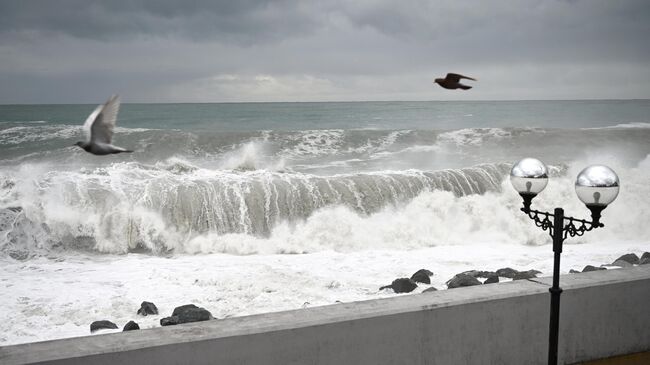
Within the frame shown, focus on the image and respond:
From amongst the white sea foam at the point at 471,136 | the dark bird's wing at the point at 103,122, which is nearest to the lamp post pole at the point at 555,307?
the dark bird's wing at the point at 103,122

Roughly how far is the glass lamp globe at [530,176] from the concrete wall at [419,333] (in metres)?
0.61

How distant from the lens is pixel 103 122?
2305 millimetres

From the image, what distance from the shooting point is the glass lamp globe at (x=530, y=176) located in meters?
3.49

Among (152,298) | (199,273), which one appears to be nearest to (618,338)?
(152,298)

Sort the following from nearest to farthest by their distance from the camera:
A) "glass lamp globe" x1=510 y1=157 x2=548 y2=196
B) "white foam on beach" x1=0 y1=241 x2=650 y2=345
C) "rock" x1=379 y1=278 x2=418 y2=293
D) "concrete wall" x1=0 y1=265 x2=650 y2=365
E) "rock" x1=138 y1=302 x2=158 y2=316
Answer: "concrete wall" x1=0 y1=265 x2=650 y2=365 < "glass lamp globe" x1=510 y1=157 x2=548 y2=196 < "rock" x1=138 y1=302 x2=158 y2=316 < "white foam on beach" x1=0 y1=241 x2=650 y2=345 < "rock" x1=379 y1=278 x2=418 y2=293

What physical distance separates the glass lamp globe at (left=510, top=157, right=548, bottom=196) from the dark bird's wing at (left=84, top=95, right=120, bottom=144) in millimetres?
2283

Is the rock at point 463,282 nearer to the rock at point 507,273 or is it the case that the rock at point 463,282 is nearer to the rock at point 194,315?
the rock at point 507,273

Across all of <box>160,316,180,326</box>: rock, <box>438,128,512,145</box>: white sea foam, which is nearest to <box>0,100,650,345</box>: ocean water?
<box>160,316,180,326</box>: rock

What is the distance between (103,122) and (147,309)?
461 centimetres

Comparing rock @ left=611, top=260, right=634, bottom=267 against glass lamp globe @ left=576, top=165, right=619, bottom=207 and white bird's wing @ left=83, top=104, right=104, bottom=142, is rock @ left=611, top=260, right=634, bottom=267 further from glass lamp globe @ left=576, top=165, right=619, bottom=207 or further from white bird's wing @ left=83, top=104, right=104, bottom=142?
white bird's wing @ left=83, top=104, right=104, bottom=142

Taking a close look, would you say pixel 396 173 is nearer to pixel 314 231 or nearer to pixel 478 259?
pixel 314 231

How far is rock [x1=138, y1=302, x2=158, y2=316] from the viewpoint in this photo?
648 cm

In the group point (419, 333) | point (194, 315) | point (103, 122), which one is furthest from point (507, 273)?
point (103, 122)

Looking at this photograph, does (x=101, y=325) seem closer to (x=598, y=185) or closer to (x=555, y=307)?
(x=555, y=307)
